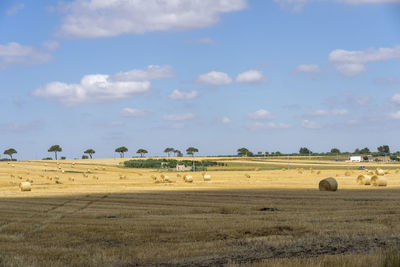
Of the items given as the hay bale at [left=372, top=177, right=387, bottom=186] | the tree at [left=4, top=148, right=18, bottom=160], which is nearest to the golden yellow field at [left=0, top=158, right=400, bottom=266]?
the hay bale at [left=372, top=177, right=387, bottom=186]

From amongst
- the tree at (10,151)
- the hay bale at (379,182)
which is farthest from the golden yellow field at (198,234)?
the tree at (10,151)

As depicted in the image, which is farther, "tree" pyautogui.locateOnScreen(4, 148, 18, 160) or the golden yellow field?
"tree" pyautogui.locateOnScreen(4, 148, 18, 160)

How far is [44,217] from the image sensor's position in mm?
21906

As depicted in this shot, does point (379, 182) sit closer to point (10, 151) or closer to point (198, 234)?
point (198, 234)

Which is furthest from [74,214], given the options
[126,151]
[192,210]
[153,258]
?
[126,151]

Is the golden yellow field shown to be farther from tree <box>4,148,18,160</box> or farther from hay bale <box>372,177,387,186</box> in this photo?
tree <box>4,148,18,160</box>

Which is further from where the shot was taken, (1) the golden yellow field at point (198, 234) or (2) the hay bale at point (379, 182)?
(2) the hay bale at point (379, 182)

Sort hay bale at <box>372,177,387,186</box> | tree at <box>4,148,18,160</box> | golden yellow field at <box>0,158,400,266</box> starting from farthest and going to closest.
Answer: tree at <box>4,148,18,160</box> < hay bale at <box>372,177,387,186</box> < golden yellow field at <box>0,158,400,266</box>

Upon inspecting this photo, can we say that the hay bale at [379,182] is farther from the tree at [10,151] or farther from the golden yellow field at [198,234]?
the tree at [10,151]

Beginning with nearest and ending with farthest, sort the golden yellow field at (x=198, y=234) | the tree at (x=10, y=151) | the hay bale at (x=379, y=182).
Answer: the golden yellow field at (x=198, y=234) → the hay bale at (x=379, y=182) → the tree at (x=10, y=151)

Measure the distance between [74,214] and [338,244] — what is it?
12654 millimetres

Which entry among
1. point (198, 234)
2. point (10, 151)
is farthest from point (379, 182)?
point (10, 151)

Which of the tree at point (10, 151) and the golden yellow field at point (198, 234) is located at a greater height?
the tree at point (10, 151)

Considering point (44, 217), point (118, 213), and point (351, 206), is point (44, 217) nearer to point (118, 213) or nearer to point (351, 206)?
point (118, 213)
